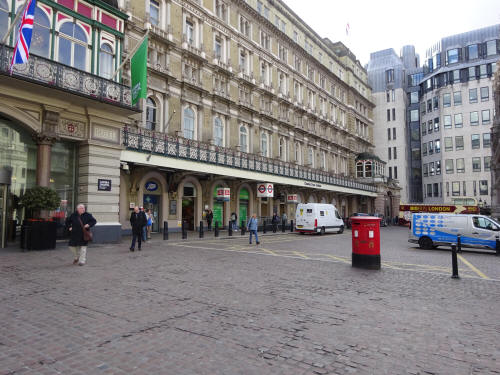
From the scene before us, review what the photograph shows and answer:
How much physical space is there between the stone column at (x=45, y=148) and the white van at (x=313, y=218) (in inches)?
711

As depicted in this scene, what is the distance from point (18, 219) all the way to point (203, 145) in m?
14.8

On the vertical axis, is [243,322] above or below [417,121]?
below

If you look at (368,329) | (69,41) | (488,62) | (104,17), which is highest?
(488,62)

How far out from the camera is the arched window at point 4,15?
561 inches

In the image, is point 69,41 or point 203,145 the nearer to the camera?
point 69,41

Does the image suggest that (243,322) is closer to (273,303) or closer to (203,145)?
(273,303)

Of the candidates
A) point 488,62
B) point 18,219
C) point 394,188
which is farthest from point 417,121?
point 18,219

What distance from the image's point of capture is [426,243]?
17609 millimetres

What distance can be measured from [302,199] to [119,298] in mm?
35672

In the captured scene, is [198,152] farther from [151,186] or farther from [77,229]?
[77,229]

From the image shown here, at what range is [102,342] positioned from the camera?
429 centimetres

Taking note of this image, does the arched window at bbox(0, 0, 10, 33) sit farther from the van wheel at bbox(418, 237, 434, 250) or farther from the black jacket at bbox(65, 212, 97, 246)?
the van wheel at bbox(418, 237, 434, 250)

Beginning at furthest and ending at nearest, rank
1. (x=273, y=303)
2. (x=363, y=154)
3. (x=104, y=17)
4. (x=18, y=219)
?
(x=363, y=154) → (x=104, y=17) → (x=18, y=219) → (x=273, y=303)

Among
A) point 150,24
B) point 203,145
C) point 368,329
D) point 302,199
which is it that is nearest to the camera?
point 368,329
